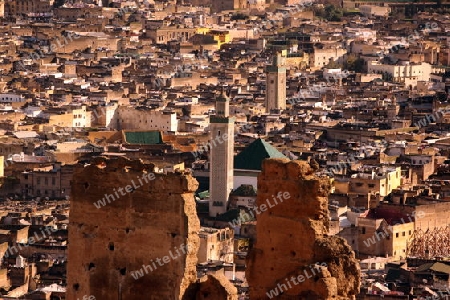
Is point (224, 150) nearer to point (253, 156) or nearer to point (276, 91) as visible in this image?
point (253, 156)

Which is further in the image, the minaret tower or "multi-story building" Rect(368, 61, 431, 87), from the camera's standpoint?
"multi-story building" Rect(368, 61, 431, 87)

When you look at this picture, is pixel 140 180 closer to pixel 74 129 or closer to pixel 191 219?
pixel 191 219

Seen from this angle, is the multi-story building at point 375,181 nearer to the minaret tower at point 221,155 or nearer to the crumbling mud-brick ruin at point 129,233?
the minaret tower at point 221,155

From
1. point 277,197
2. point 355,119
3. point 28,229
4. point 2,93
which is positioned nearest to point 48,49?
point 2,93

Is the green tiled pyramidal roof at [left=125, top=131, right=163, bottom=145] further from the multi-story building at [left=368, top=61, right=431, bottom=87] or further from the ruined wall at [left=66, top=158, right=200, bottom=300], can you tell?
the ruined wall at [left=66, top=158, right=200, bottom=300]

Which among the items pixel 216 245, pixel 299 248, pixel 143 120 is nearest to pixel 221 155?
pixel 216 245

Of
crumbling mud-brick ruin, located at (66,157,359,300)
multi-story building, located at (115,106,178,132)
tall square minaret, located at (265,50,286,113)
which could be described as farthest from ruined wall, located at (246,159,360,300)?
tall square minaret, located at (265,50,286,113)
